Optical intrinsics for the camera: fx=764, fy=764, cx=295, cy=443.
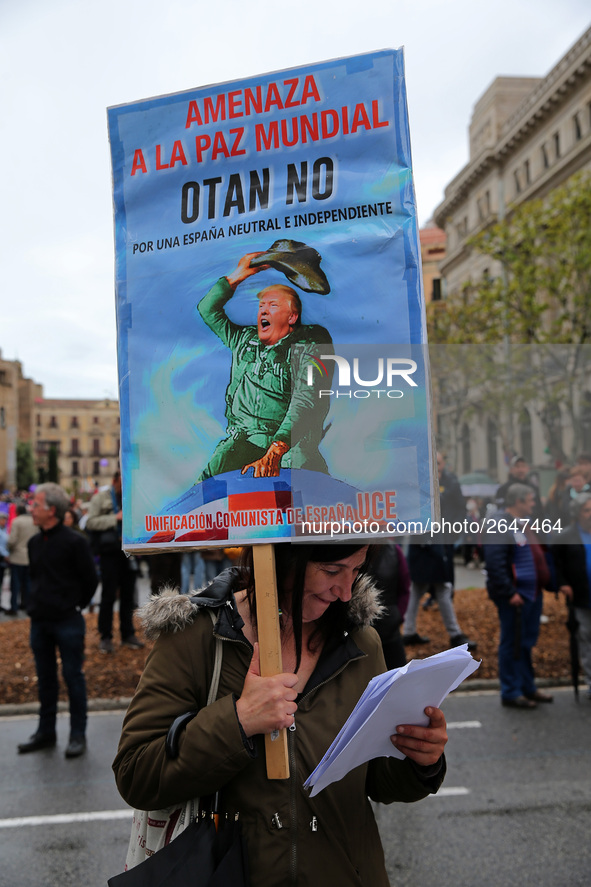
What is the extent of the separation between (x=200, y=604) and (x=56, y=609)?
466 cm

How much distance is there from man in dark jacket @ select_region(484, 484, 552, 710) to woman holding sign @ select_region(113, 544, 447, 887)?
17.1 feet

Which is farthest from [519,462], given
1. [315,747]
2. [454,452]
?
[315,747]

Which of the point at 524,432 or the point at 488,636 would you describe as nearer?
the point at 524,432

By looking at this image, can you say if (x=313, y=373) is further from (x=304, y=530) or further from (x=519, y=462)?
(x=519, y=462)

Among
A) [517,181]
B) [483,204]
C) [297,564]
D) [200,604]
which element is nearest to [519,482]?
[297,564]

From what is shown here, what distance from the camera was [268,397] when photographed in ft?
6.22

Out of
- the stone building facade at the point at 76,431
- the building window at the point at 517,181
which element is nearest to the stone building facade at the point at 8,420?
the stone building facade at the point at 76,431

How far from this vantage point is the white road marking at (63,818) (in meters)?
4.92

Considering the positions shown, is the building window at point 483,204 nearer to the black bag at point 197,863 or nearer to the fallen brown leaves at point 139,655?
the fallen brown leaves at point 139,655

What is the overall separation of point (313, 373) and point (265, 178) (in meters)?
0.52

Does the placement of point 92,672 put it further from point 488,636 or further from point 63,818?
point 488,636

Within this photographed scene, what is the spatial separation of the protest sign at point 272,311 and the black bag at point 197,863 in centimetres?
69

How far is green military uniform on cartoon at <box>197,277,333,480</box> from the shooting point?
1870mm

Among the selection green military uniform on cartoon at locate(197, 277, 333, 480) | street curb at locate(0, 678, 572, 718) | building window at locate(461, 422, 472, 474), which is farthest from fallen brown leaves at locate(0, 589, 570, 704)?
green military uniform on cartoon at locate(197, 277, 333, 480)
